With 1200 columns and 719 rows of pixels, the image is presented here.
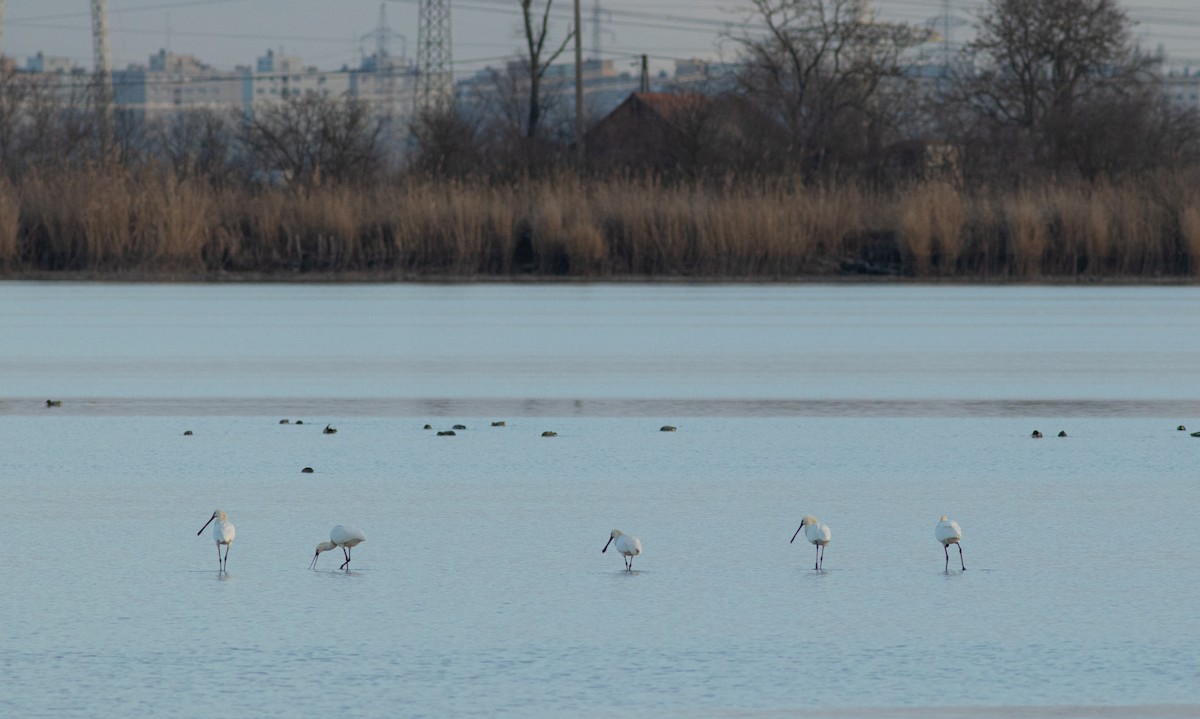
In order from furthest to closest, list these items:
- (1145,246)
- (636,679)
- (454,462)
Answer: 1. (1145,246)
2. (454,462)
3. (636,679)

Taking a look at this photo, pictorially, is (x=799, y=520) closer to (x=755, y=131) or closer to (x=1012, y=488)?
(x=1012, y=488)

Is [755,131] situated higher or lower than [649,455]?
higher

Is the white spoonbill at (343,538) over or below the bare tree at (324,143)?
below

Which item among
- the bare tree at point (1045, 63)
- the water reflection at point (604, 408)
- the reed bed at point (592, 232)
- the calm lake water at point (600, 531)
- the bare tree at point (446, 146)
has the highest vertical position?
the bare tree at point (1045, 63)

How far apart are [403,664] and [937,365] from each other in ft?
24.0

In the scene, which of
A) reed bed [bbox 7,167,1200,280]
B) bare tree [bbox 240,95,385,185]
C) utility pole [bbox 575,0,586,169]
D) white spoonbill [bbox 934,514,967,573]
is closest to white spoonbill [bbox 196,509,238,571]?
white spoonbill [bbox 934,514,967,573]

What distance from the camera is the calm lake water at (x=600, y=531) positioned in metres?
3.47

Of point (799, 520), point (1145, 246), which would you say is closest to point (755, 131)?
point (1145, 246)

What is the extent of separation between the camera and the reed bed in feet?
63.6

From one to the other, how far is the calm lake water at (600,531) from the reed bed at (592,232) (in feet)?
27.3

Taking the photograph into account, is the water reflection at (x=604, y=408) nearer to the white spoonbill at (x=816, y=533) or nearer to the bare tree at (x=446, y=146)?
the white spoonbill at (x=816, y=533)

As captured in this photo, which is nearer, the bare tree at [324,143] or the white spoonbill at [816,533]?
the white spoonbill at [816,533]

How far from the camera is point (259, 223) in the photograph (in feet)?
65.5

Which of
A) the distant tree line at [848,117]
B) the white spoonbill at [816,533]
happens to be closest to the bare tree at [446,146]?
the distant tree line at [848,117]
